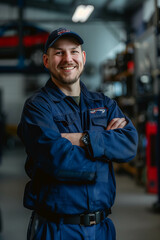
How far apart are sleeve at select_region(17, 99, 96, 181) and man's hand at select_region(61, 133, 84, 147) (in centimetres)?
4

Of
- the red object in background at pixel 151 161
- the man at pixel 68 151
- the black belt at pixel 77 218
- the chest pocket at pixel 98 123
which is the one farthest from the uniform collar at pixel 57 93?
the red object in background at pixel 151 161

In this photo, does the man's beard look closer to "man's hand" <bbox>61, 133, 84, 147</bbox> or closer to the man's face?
the man's face

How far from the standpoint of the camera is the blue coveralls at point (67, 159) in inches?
55.8

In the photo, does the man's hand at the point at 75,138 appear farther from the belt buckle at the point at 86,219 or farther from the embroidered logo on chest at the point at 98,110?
the belt buckle at the point at 86,219

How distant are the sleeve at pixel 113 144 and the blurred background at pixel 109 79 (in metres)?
1.96

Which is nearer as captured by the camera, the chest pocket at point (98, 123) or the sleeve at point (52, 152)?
the sleeve at point (52, 152)

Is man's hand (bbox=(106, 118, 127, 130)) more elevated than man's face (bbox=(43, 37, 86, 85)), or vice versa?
man's face (bbox=(43, 37, 86, 85))

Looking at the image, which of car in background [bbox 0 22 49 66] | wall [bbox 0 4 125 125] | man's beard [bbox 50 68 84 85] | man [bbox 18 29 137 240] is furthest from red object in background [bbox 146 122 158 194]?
wall [bbox 0 4 125 125]

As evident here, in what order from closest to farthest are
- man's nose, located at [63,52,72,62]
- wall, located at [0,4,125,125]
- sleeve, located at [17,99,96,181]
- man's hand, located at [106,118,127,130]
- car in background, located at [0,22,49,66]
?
1. sleeve, located at [17,99,96,181]
2. man's nose, located at [63,52,72,62]
3. man's hand, located at [106,118,127,130]
4. car in background, located at [0,22,49,66]
5. wall, located at [0,4,125,125]

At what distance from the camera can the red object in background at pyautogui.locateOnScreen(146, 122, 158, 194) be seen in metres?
4.91

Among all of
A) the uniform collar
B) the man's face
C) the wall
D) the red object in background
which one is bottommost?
the red object in background

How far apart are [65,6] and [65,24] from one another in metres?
0.70

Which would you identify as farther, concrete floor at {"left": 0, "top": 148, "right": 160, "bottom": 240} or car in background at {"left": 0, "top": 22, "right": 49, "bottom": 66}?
car in background at {"left": 0, "top": 22, "right": 49, "bottom": 66}

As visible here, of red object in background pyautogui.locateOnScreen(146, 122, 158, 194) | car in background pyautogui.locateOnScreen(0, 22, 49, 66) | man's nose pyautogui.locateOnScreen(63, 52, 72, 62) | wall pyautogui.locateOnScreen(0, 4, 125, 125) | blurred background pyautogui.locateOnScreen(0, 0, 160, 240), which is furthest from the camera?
wall pyautogui.locateOnScreen(0, 4, 125, 125)
